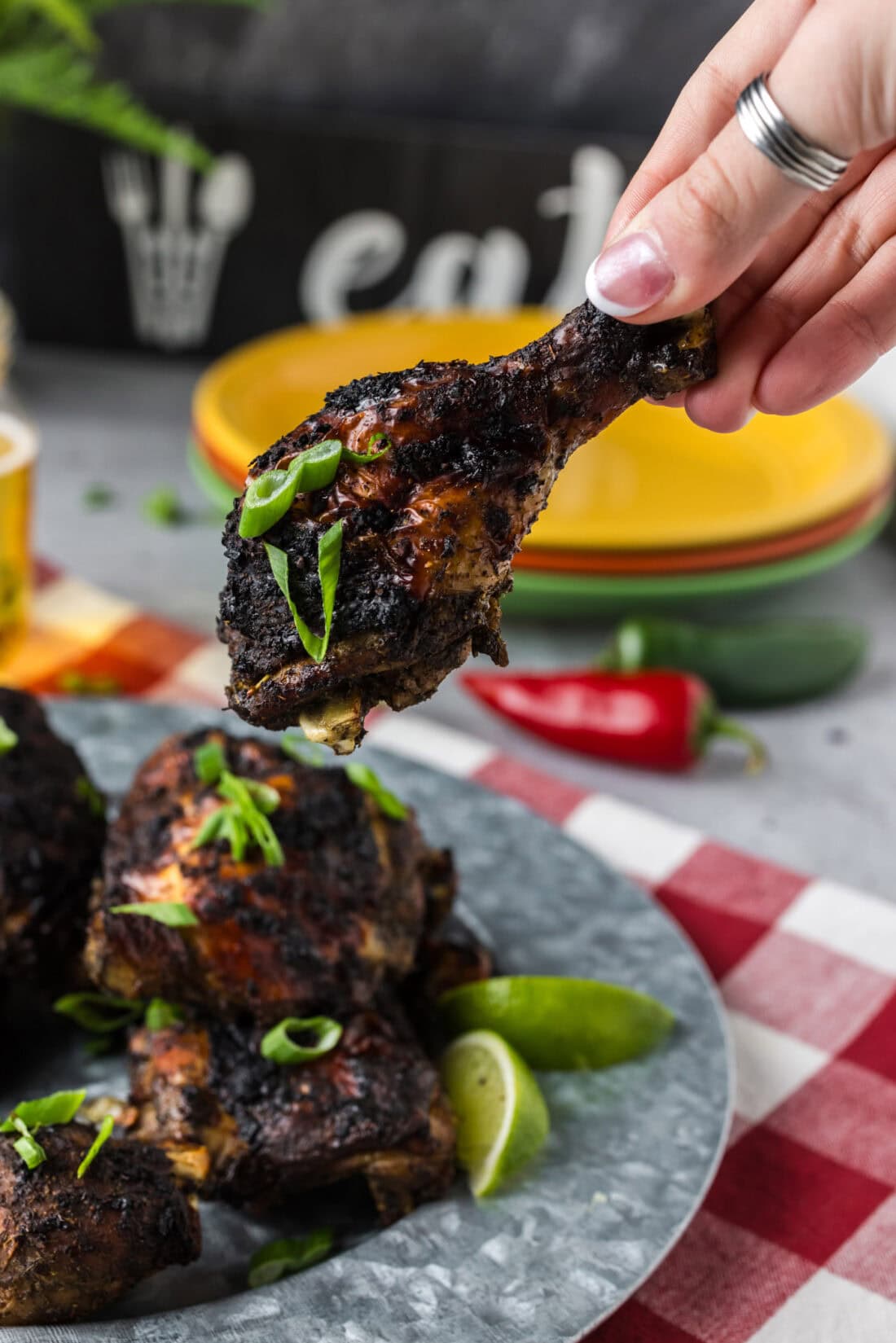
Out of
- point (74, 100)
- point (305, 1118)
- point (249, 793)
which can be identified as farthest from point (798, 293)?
point (74, 100)

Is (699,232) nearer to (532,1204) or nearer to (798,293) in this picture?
(798,293)

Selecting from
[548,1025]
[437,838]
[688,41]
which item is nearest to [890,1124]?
[548,1025]

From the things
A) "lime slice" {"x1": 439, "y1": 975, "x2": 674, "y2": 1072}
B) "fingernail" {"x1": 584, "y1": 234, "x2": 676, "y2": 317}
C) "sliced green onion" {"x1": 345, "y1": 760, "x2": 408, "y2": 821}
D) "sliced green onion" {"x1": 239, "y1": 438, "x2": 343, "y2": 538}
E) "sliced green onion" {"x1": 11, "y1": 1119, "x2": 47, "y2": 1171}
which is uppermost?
"fingernail" {"x1": 584, "y1": 234, "x2": 676, "y2": 317}

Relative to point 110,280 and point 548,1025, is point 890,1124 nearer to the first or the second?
point 548,1025

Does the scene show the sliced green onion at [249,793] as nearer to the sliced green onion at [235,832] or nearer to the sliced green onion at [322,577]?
the sliced green onion at [235,832]

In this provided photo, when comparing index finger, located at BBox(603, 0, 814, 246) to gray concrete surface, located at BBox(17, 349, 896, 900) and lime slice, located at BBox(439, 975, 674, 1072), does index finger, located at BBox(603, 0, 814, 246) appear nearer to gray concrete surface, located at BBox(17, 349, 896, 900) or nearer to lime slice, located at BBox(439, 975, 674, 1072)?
lime slice, located at BBox(439, 975, 674, 1072)

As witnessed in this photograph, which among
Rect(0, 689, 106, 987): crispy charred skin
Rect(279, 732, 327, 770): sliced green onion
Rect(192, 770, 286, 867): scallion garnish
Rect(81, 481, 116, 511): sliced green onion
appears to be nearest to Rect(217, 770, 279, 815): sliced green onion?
Rect(192, 770, 286, 867): scallion garnish
